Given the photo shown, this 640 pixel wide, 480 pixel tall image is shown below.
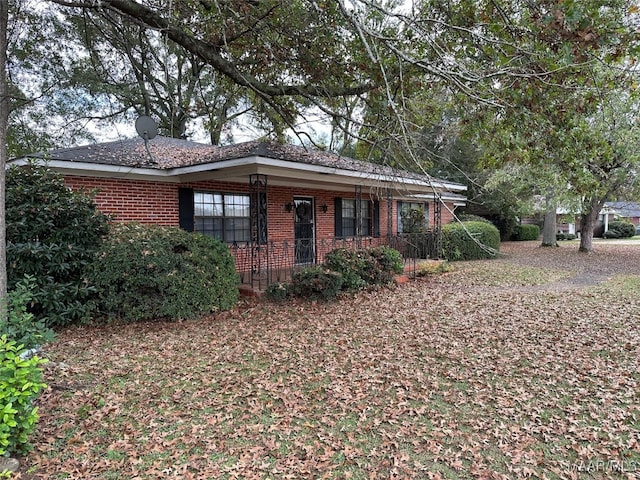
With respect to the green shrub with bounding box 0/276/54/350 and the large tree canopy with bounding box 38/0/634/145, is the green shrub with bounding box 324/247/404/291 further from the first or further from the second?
the green shrub with bounding box 0/276/54/350

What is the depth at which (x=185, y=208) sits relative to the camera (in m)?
9.41

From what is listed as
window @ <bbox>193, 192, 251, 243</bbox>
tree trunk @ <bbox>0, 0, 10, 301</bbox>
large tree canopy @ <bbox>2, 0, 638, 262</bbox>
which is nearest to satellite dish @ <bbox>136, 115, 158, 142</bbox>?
window @ <bbox>193, 192, 251, 243</bbox>

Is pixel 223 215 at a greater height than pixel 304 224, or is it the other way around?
pixel 223 215

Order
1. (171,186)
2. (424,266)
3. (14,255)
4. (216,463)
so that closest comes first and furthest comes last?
(216,463), (14,255), (171,186), (424,266)

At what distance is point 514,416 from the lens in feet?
11.2

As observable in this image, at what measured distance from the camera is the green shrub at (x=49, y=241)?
18.4ft

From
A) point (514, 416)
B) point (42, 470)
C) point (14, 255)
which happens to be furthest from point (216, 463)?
point (14, 255)

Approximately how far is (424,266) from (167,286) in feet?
25.3

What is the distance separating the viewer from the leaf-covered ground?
2797 millimetres

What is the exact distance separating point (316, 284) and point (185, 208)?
398 centimetres

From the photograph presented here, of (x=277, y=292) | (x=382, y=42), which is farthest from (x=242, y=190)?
(x=382, y=42)

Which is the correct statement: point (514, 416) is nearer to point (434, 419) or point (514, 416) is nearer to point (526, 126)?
point (434, 419)

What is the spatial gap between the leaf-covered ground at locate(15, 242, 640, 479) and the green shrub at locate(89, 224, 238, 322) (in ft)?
1.04

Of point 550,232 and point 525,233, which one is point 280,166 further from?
point 525,233
